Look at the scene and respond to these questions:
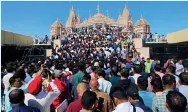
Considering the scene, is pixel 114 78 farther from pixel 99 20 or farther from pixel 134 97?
pixel 99 20

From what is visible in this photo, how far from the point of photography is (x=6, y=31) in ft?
90.6

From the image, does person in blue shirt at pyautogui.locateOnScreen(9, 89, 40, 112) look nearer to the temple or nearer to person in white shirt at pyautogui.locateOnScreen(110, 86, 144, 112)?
person in white shirt at pyautogui.locateOnScreen(110, 86, 144, 112)

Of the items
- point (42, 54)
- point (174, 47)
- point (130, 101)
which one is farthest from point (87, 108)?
point (42, 54)

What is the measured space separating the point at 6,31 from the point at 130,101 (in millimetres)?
24250

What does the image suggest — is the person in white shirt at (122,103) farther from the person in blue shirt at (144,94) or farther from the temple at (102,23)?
the temple at (102,23)

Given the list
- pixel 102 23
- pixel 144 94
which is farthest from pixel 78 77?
pixel 102 23

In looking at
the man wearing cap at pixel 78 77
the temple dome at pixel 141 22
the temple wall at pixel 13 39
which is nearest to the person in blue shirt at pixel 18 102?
the man wearing cap at pixel 78 77

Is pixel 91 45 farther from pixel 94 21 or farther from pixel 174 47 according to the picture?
pixel 94 21

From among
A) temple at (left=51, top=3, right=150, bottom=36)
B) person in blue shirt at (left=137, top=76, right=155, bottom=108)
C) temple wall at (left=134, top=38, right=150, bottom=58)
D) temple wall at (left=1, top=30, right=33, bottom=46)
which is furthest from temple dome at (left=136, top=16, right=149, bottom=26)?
person in blue shirt at (left=137, top=76, right=155, bottom=108)

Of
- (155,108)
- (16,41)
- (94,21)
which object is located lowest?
(155,108)

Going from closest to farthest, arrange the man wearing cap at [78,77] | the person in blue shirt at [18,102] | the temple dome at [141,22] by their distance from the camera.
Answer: the person in blue shirt at [18,102] → the man wearing cap at [78,77] → the temple dome at [141,22]

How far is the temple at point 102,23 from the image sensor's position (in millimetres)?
88625

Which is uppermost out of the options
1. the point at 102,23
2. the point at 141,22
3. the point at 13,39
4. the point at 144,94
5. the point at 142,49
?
the point at 141,22

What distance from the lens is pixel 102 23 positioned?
295 ft
